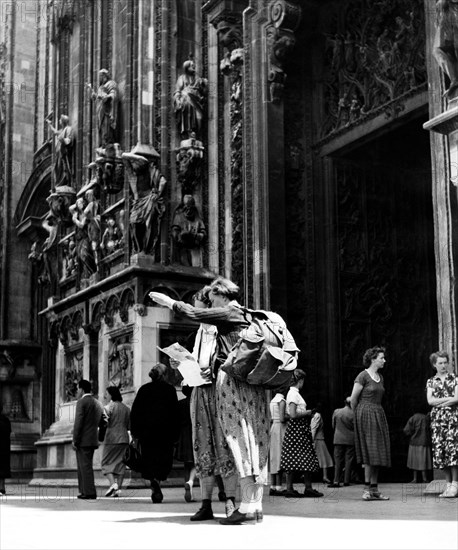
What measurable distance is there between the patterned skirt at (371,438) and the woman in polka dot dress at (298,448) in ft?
4.20

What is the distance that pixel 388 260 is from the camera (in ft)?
60.0

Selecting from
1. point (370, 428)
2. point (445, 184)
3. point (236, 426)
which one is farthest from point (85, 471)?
point (236, 426)

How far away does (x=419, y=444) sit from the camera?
54.5 feet

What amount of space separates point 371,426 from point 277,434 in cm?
316

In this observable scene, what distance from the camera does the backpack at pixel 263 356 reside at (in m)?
7.89

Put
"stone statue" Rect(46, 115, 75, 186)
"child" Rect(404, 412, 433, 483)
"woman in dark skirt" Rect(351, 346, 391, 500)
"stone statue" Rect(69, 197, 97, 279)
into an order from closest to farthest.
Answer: "woman in dark skirt" Rect(351, 346, 391, 500) < "child" Rect(404, 412, 433, 483) < "stone statue" Rect(69, 197, 97, 279) < "stone statue" Rect(46, 115, 75, 186)

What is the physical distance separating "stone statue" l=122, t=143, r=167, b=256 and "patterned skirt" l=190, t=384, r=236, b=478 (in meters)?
10.9

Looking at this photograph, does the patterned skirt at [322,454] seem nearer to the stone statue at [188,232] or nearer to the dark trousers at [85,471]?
the dark trousers at [85,471]

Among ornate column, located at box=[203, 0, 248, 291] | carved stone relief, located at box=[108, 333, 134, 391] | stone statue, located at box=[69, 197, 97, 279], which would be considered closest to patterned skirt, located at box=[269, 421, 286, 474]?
ornate column, located at box=[203, 0, 248, 291]

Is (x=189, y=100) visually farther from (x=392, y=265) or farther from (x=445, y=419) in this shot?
(x=445, y=419)

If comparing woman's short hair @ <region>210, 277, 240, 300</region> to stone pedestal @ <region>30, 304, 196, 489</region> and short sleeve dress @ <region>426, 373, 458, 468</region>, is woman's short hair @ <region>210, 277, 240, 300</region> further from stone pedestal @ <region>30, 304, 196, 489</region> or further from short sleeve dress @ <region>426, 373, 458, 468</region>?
stone pedestal @ <region>30, 304, 196, 489</region>

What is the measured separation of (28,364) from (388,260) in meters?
14.5

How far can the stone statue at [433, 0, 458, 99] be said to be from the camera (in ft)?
42.2

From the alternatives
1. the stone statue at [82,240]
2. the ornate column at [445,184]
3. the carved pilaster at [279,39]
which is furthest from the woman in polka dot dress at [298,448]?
the stone statue at [82,240]
